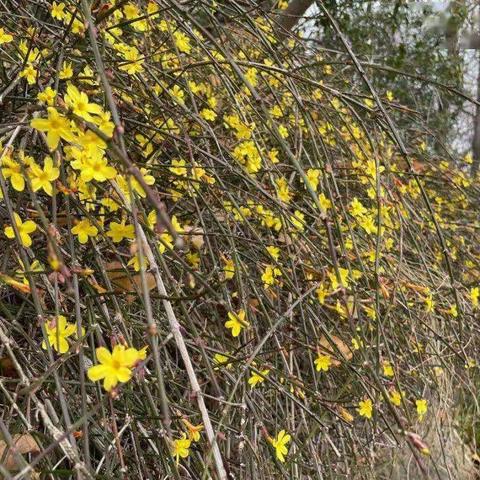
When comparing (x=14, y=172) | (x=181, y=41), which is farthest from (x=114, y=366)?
(x=181, y=41)

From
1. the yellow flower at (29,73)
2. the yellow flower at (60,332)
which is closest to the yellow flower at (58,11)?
the yellow flower at (29,73)

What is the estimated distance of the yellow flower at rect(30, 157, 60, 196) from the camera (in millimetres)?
846

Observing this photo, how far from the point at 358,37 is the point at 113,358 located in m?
3.39

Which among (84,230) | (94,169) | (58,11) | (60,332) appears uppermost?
(58,11)

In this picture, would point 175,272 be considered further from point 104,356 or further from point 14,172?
point 104,356

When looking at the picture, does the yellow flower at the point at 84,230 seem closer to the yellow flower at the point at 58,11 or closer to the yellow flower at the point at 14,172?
the yellow flower at the point at 14,172

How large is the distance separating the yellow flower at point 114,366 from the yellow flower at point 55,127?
29cm

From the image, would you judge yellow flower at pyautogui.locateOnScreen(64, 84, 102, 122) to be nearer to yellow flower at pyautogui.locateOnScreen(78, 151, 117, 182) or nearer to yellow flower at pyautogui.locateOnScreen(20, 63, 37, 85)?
yellow flower at pyautogui.locateOnScreen(78, 151, 117, 182)

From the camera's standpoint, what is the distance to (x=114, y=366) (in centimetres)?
67

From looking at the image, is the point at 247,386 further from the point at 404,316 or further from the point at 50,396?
the point at 404,316

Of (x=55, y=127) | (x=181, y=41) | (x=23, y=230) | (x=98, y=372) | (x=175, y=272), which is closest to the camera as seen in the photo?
(x=98, y=372)

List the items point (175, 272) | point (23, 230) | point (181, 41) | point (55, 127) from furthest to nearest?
point (181, 41) → point (175, 272) → point (23, 230) → point (55, 127)

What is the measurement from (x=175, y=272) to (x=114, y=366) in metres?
0.73

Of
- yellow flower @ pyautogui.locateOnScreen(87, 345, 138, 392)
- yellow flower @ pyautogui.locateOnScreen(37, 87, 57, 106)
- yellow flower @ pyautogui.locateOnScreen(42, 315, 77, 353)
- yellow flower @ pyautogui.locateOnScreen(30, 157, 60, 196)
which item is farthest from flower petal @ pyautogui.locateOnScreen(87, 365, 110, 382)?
yellow flower @ pyautogui.locateOnScreen(37, 87, 57, 106)
